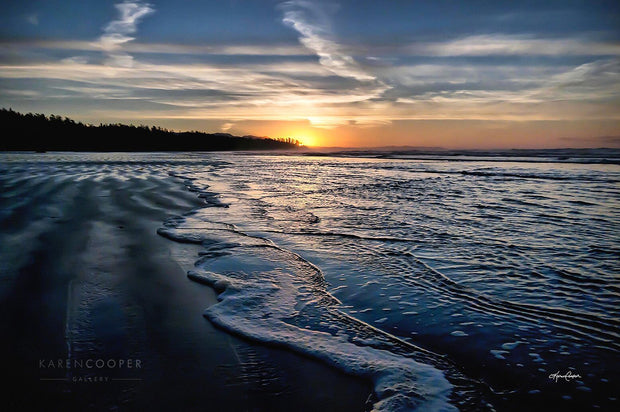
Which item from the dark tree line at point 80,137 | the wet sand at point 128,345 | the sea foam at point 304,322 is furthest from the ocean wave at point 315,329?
the dark tree line at point 80,137

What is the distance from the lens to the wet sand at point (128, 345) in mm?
2242

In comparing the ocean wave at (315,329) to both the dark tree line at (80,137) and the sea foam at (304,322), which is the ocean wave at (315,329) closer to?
the sea foam at (304,322)

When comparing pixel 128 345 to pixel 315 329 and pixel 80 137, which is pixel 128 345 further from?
pixel 80 137

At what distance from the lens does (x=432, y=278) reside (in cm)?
445

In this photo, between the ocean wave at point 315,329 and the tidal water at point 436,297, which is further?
the tidal water at point 436,297

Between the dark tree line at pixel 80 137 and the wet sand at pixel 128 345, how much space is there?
7567 cm

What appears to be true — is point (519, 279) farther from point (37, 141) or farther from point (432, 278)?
point (37, 141)

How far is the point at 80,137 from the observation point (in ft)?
272

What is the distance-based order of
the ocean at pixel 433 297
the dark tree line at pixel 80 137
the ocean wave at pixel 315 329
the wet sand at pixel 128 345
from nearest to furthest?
the wet sand at pixel 128 345, the ocean wave at pixel 315 329, the ocean at pixel 433 297, the dark tree line at pixel 80 137

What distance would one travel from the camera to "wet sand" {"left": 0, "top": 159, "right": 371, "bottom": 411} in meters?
2.24

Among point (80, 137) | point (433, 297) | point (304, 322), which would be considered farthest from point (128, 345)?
point (80, 137)

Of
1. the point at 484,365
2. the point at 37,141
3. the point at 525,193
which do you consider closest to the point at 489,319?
the point at 484,365
